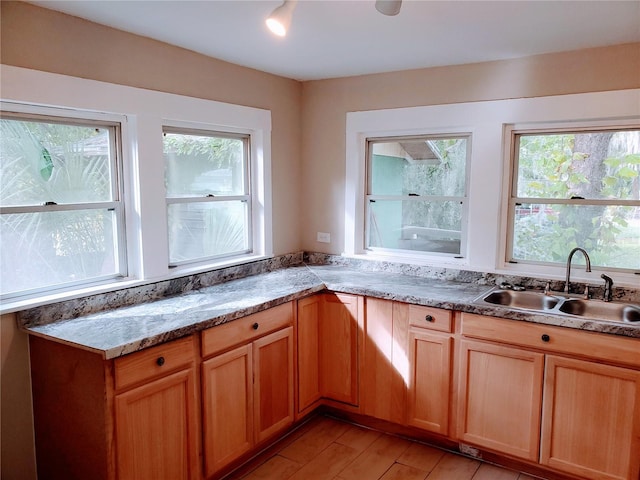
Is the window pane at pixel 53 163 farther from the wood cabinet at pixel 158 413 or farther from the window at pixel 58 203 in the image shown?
the wood cabinet at pixel 158 413

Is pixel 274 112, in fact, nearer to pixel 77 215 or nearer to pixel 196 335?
pixel 77 215

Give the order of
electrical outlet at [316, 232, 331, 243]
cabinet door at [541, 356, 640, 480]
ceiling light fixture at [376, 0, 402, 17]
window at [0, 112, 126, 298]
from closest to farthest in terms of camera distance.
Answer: ceiling light fixture at [376, 0, 402, 17] → window at [0, 112, 126, 298] → cabinet door at [541, 356, 640, 480] → electrical outlet at [316, 232, 331, 243]

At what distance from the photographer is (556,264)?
2.96 metres

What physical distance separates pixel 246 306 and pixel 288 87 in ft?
5.95

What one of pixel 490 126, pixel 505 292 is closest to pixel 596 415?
pixel 505 292

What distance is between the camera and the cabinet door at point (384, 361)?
293 cm

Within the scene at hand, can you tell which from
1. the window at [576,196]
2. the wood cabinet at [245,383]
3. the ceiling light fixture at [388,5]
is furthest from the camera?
the window at [576,196]

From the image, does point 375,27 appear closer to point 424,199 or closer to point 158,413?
point 424,199

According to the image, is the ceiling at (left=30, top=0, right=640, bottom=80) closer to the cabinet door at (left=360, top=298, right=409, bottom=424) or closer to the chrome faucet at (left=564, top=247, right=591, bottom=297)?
the chrome faucet at (left=564, top=247, right=591, bottom=297)

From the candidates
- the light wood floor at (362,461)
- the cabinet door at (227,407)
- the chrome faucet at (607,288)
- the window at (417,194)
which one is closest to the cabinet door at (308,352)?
the light wood floor at (362,461)

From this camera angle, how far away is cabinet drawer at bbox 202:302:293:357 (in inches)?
93.9

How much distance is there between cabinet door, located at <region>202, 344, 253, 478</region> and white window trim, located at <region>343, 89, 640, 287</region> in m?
1.42

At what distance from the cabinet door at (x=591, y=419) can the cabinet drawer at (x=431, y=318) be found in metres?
0.54

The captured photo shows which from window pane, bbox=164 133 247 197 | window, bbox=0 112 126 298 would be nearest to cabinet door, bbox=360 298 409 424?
window pane, bbox=164 133 247 197
